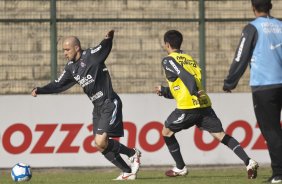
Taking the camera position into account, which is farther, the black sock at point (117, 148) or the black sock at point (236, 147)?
the black sock at point (117, 148)

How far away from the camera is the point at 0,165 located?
1631 cm

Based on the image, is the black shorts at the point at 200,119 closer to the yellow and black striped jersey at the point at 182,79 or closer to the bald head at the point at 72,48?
the yellow and black striped jersey at the point at 182,79

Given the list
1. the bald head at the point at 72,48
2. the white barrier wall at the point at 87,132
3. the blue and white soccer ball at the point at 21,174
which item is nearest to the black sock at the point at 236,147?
the bald head at the point at 72,48

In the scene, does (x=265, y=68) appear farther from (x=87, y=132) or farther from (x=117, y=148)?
(x=87, y=132)

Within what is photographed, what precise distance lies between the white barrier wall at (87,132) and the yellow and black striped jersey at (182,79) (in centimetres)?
369

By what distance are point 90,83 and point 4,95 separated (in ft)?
13.1

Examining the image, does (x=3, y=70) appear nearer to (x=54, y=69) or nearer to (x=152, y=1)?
(x=54, y=69)

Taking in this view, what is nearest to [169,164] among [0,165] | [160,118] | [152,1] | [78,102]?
[160,118]

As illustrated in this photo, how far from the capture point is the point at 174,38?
12969 mm

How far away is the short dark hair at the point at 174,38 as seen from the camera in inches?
510

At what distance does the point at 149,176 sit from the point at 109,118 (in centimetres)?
162

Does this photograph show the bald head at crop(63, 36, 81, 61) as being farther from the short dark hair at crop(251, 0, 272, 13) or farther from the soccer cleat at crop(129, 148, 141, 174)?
the short dark hair at crop(251, 0, 272, 13)

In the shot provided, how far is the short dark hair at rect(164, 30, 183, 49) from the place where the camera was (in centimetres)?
1295

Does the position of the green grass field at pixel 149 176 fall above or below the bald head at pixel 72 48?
below
